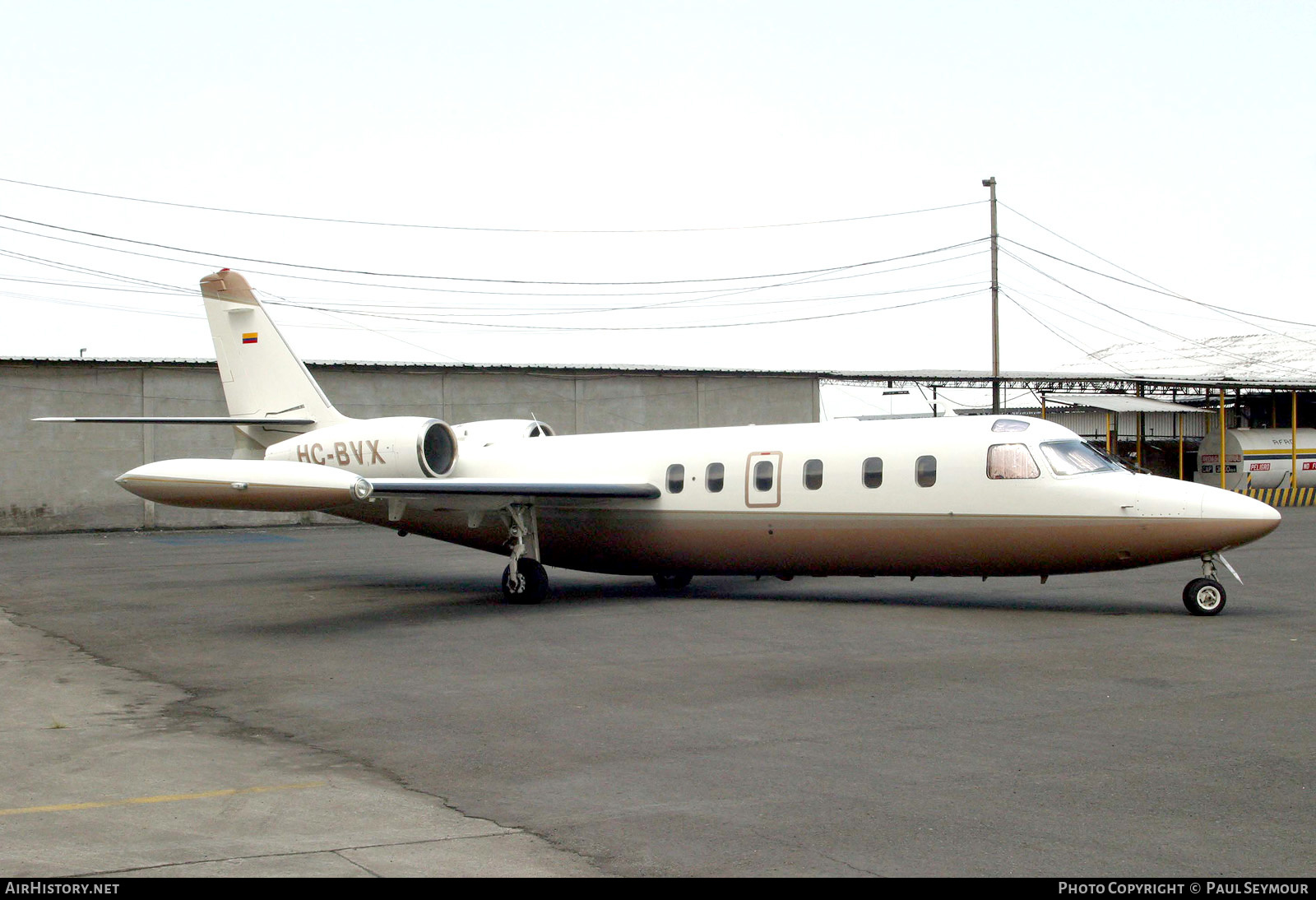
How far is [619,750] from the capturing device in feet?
28.5

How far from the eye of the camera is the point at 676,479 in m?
19.0

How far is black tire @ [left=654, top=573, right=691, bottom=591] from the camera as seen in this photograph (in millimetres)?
20594

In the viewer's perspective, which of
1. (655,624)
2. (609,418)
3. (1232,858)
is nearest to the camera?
(1232,858)

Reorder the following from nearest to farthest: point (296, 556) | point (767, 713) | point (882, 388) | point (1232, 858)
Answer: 1. point (1232, 858)
2. point (767, 713)
3. point (296, 556)
4. point (882, 388)

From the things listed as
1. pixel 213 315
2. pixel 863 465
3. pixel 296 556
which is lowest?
pixel 296 556

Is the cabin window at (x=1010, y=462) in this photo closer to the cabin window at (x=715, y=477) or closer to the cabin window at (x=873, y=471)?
the cabin window at (x=873, y=471)

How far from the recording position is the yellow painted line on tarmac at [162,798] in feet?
23.4

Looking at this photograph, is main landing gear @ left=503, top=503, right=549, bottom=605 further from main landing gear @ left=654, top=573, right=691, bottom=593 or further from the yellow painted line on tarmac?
the yellow painted line on tarmac

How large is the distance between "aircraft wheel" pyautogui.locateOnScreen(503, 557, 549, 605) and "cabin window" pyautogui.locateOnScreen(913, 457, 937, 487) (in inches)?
241

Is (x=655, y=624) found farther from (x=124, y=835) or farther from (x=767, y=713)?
(x=124, y=835)

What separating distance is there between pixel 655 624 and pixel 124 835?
9.87 m

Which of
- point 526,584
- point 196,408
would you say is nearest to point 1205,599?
point 526,584

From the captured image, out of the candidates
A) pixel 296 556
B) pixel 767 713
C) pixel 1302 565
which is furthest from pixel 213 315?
pixel 1302 565

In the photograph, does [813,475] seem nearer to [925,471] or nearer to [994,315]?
[925,471]
